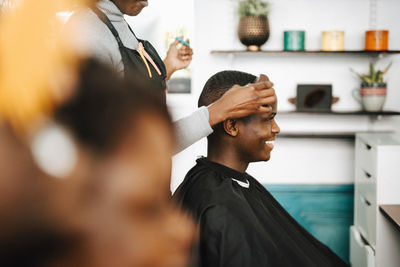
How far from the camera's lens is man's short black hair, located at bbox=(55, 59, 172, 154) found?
203mm

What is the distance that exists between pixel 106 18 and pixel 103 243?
1.28 meters

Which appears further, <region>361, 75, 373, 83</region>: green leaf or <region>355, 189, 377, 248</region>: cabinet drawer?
<region>361, 75, 373, 83</region>: green leaf

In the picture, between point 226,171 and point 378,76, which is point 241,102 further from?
point 378,76

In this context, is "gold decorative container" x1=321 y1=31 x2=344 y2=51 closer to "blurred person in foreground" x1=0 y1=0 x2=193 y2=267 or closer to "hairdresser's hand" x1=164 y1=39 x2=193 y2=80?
"hairdresser's hand" x1=164 y1=39 x2=193 y2=80

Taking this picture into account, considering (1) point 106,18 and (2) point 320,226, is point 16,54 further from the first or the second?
(2) point 320,226

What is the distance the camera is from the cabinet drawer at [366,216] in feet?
8.88

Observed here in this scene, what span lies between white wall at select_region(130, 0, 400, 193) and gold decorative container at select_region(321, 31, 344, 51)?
171 mm

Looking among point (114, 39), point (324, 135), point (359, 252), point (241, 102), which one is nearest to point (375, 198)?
point (359, 252)

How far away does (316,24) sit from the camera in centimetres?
338

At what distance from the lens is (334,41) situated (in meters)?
3.22

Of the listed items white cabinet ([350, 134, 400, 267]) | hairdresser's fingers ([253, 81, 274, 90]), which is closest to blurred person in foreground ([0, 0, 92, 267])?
hairdresser's fingers ([253, 81, 274, 90])

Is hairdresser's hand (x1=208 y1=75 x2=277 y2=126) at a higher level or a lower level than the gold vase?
lower

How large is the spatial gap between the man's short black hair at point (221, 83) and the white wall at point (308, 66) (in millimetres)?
1724

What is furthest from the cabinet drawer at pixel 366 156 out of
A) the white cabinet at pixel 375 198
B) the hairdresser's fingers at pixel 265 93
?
the hairdresser's fingers at pixel 265 93
